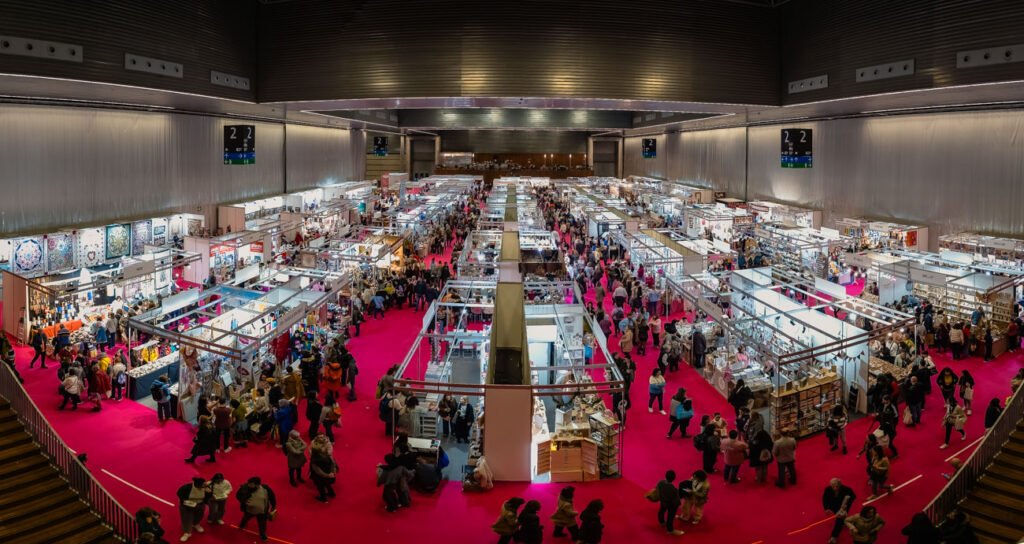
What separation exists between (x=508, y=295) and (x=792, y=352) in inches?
201

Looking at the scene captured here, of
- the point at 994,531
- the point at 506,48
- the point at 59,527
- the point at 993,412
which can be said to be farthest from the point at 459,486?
the point at 506,48

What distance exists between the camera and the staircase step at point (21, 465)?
24.9 feet

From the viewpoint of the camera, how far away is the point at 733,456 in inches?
349

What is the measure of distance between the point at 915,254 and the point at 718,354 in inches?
366

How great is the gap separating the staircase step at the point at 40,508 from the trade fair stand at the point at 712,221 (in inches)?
891

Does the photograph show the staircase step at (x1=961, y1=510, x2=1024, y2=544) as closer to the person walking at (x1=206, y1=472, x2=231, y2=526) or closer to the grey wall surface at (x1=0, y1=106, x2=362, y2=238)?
the person walking at (x1=206, y1=472, x2=231, y2=526)

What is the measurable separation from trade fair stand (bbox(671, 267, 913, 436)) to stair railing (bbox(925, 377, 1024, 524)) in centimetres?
245

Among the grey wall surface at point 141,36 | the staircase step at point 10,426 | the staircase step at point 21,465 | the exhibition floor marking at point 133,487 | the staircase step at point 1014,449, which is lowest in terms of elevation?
the exhibition floor marking at point 133,487

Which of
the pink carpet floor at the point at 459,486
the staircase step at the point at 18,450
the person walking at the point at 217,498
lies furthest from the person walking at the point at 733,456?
the staircase step at the point at 18,450

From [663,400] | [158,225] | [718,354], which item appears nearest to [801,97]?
[718,354]

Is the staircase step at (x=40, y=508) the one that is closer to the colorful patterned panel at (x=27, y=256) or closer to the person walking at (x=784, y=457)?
the person walking at (x=784, y=457)

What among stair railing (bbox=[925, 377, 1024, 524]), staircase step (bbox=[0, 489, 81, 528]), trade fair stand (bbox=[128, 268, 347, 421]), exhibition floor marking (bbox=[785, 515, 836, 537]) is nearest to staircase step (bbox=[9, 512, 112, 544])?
staircase step (bbox=[0, 489, 81, 528])

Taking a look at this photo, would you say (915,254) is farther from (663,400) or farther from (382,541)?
(382,541)

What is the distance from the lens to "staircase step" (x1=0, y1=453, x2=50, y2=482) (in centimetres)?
760
